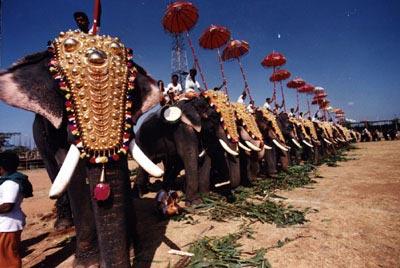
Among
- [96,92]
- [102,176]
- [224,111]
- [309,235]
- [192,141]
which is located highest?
[224,111]

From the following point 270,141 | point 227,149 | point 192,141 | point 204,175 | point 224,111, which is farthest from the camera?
point 270,141

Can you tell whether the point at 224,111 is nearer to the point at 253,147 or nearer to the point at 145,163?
the point at 253,147

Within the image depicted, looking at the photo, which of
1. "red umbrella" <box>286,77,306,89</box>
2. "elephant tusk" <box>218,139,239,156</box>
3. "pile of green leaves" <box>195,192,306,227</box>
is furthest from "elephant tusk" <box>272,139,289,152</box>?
"red umbrella" <box>286,77,306,89</box>

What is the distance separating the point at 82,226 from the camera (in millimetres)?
3609

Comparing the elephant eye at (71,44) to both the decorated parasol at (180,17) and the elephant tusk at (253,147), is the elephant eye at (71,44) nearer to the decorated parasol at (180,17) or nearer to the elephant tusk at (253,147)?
the elephant tusk at (253,147)

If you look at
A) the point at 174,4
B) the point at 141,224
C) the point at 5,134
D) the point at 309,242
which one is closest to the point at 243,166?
the point at 141,224

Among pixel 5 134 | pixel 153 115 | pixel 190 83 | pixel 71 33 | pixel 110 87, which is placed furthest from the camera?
pixel 5 134

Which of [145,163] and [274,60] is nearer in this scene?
[145,163]

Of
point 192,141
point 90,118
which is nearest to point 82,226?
point 90,118

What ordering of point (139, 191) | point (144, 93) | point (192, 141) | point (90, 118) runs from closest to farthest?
point (90, 118) < point (144, 93) < point (192, 141) < point (139, 191)

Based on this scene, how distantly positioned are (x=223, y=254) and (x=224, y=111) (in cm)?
428

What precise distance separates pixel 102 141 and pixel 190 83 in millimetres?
7017

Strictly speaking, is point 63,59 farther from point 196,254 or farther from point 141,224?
point 141,224

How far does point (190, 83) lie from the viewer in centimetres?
958
